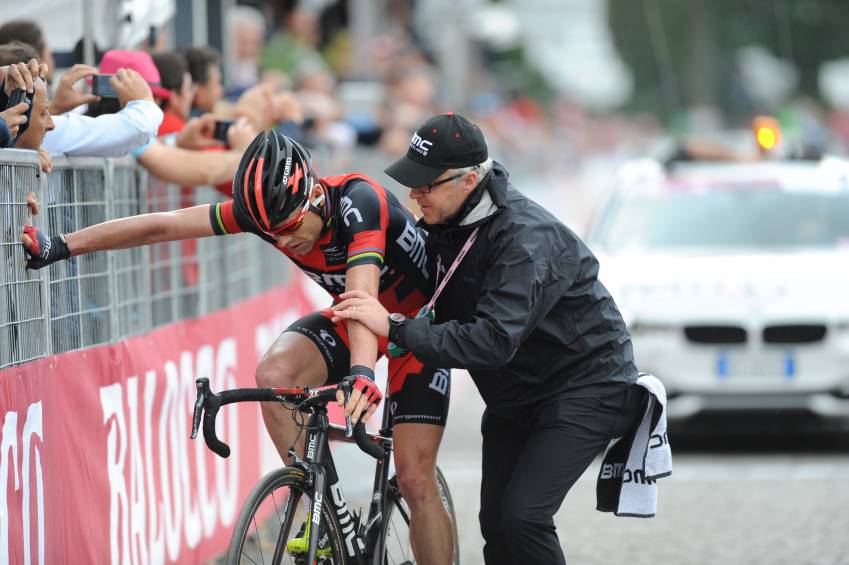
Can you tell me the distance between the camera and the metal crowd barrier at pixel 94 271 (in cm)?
538

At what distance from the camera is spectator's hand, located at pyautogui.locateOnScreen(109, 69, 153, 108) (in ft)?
22.2

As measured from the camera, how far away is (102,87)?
6.84 m

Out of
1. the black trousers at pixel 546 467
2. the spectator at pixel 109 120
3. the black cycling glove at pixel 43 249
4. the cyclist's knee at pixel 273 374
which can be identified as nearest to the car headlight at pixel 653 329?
the spectator at pixel 109 120

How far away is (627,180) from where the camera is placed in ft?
38.5

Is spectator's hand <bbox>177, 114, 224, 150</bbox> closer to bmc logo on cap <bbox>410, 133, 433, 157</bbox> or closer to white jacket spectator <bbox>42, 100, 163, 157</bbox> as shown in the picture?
white jacket spectator <bbox>42, 100, 163, 157</bbox>

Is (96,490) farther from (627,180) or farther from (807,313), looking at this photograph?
(627,180)

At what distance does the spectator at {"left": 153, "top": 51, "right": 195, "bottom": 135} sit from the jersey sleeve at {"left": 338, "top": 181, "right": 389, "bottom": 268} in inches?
99.5

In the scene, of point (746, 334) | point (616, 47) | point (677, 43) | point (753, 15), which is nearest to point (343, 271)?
point (746, 334)

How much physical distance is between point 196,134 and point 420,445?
2.59 meters

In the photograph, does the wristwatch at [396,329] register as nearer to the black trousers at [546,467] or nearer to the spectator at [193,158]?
the black trousers at [546,467]

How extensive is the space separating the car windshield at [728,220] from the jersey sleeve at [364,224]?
5.66 meters

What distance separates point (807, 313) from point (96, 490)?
5.52 metres

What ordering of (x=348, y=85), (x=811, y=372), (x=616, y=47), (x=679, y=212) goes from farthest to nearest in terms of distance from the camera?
(x=616, y=47) → (x=348, y=85) → (x=679, y=212) → (x=811, y=372)

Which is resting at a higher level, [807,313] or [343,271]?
[343,271]
